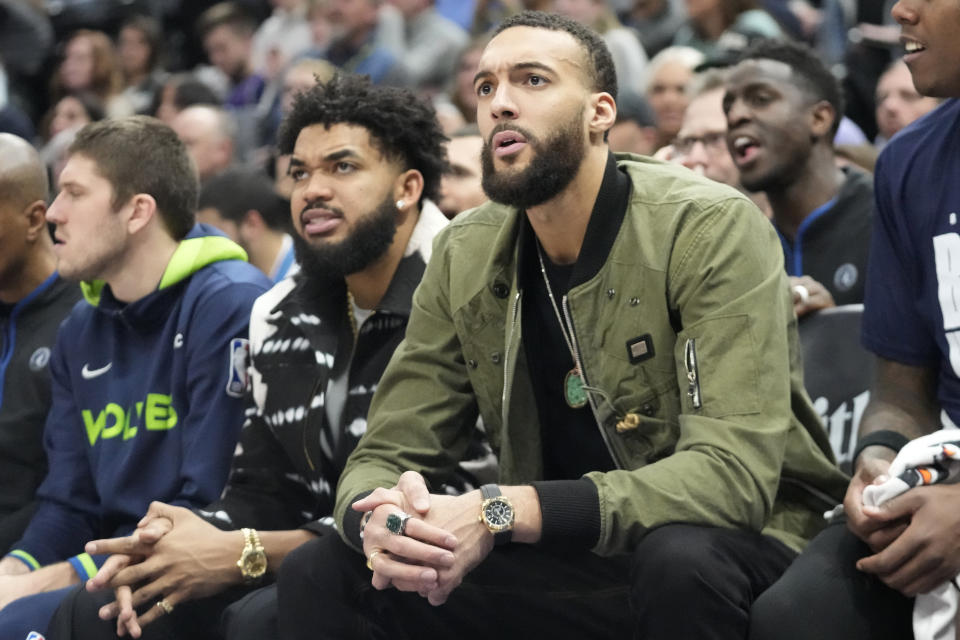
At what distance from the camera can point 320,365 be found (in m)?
3.77

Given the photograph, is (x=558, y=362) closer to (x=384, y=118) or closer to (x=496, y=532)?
(x=496, y=532)

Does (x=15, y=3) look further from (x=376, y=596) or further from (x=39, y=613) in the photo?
(x=376, y=596)

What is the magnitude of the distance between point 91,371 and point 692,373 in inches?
85.7

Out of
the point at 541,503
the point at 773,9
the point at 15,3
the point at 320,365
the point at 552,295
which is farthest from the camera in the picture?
the point at 15,3

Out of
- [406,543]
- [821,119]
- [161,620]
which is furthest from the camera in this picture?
[821,119]

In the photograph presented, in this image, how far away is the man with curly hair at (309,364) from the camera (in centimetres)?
354

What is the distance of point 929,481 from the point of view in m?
2.69

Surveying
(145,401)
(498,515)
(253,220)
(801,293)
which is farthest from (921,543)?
(253,220)

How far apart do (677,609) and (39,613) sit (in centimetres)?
200

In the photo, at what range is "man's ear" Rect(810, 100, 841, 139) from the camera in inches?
204

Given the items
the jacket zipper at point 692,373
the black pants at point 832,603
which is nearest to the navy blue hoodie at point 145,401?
the jacket zipper at point 692,373

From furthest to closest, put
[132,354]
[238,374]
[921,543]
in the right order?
[132,354] → [238,374] → [921,543]

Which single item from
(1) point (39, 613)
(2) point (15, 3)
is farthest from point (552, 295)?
(2) point (15, 3)

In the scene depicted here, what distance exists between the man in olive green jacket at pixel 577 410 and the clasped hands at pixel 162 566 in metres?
0.53
